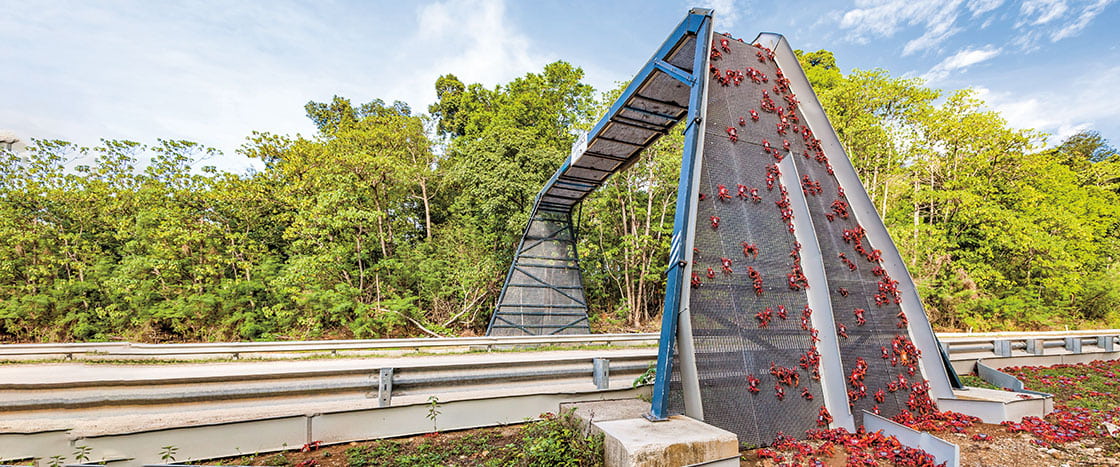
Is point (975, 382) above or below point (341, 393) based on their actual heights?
below

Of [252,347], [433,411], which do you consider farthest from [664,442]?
[252,347]

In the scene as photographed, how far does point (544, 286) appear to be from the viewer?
11.9 meters

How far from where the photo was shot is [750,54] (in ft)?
17.1

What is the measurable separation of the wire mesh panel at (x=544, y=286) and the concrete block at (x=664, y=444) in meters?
8.63

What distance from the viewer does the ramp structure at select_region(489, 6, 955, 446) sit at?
361 centimetres

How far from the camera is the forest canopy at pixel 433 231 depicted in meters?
13.1

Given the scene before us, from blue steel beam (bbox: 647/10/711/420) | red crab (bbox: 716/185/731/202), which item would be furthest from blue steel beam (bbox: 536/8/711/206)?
red crab (bbox: 716/185/731/202)

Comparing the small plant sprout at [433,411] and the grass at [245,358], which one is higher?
the small plant sprout at [433,411]

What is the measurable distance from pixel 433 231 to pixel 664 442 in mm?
17259

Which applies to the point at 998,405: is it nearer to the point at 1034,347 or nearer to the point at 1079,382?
the point at 1079,382

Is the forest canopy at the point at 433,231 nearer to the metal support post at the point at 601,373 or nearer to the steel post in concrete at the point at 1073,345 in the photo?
the steel post in concrete at the point at 1073,345

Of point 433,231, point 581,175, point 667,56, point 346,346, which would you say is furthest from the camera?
point 433,231

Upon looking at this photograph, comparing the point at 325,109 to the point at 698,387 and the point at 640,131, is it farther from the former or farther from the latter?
the point at 698,387

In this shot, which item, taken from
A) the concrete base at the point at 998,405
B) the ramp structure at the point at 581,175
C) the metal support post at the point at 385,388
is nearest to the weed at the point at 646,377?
the metal support post at the point at 385,388
